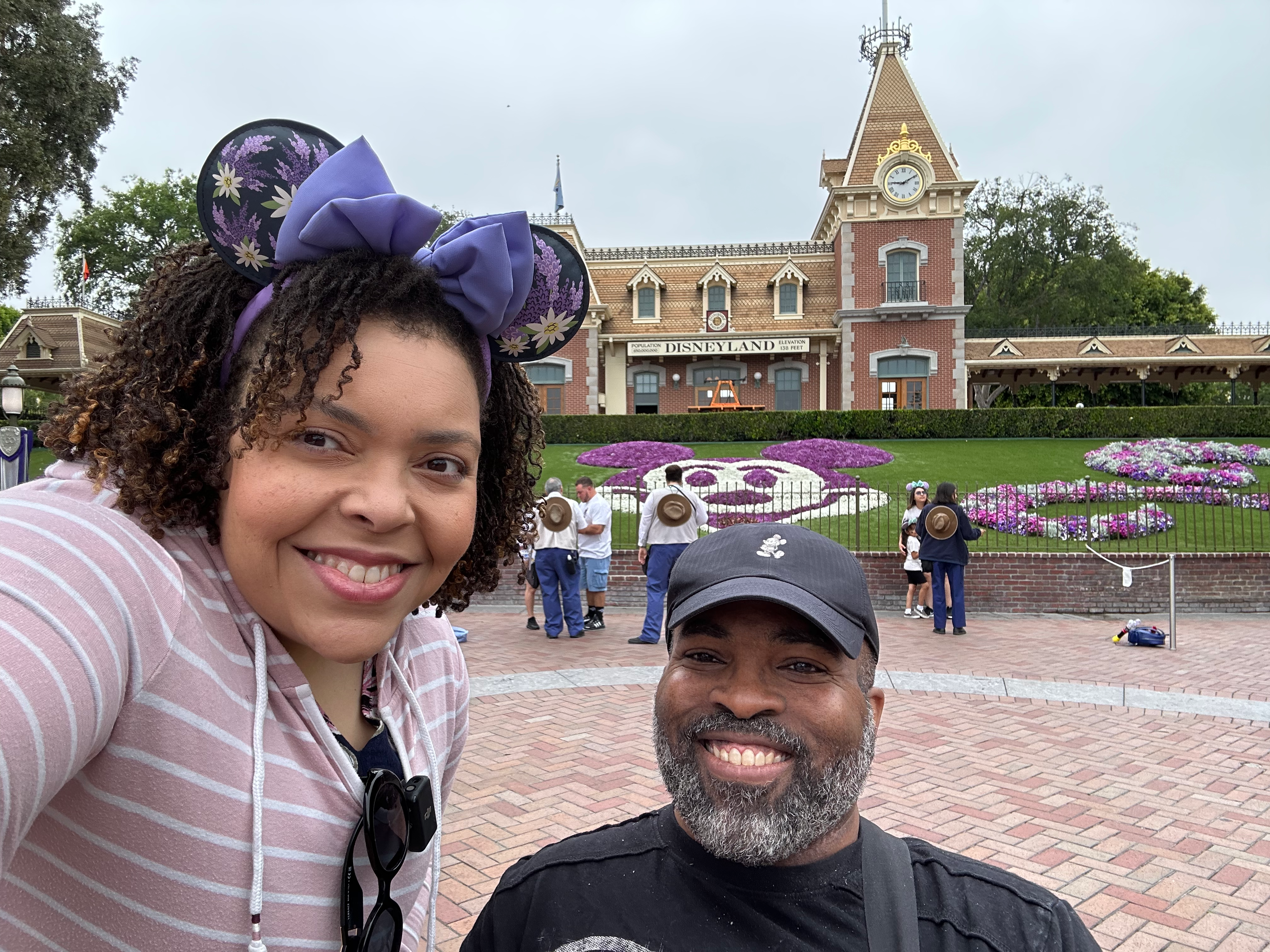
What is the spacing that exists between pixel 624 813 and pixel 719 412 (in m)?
23.2

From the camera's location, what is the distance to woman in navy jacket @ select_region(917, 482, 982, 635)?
35.5 feet

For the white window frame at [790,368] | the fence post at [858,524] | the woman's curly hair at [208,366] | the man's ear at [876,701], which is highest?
the white window frame at [790,368]

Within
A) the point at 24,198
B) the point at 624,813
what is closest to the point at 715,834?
the point at 624,813

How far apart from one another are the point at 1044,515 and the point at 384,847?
1602 cm

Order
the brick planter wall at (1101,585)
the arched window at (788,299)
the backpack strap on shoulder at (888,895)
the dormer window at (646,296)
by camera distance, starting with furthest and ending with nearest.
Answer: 1. the dormer window at (646,296)
2. the arched window at (788,299)
3. the brick planter wall at (1101,585)
4. the backpack strap on shoulder at (888,895)

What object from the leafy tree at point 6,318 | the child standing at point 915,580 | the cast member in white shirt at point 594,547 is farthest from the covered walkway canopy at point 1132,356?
the leafy tree at point 6,318

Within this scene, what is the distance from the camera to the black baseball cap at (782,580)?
1597 mm

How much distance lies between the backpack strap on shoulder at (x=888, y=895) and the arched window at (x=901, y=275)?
32796 millimetres

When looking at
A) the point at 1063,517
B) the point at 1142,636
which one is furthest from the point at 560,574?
the point at 1063,517

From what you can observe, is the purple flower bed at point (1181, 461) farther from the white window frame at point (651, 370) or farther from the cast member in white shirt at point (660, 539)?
the white window frame at point (651, 370)

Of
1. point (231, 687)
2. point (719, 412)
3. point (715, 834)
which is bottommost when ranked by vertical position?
point (715, 834)

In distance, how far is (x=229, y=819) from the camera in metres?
1.17

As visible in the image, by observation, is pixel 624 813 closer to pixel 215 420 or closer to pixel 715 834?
pixel 715 834

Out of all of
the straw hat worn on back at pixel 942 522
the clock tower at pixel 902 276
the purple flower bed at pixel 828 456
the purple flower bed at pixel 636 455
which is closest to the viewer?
the straw hat worn on back at pixel 942 522
